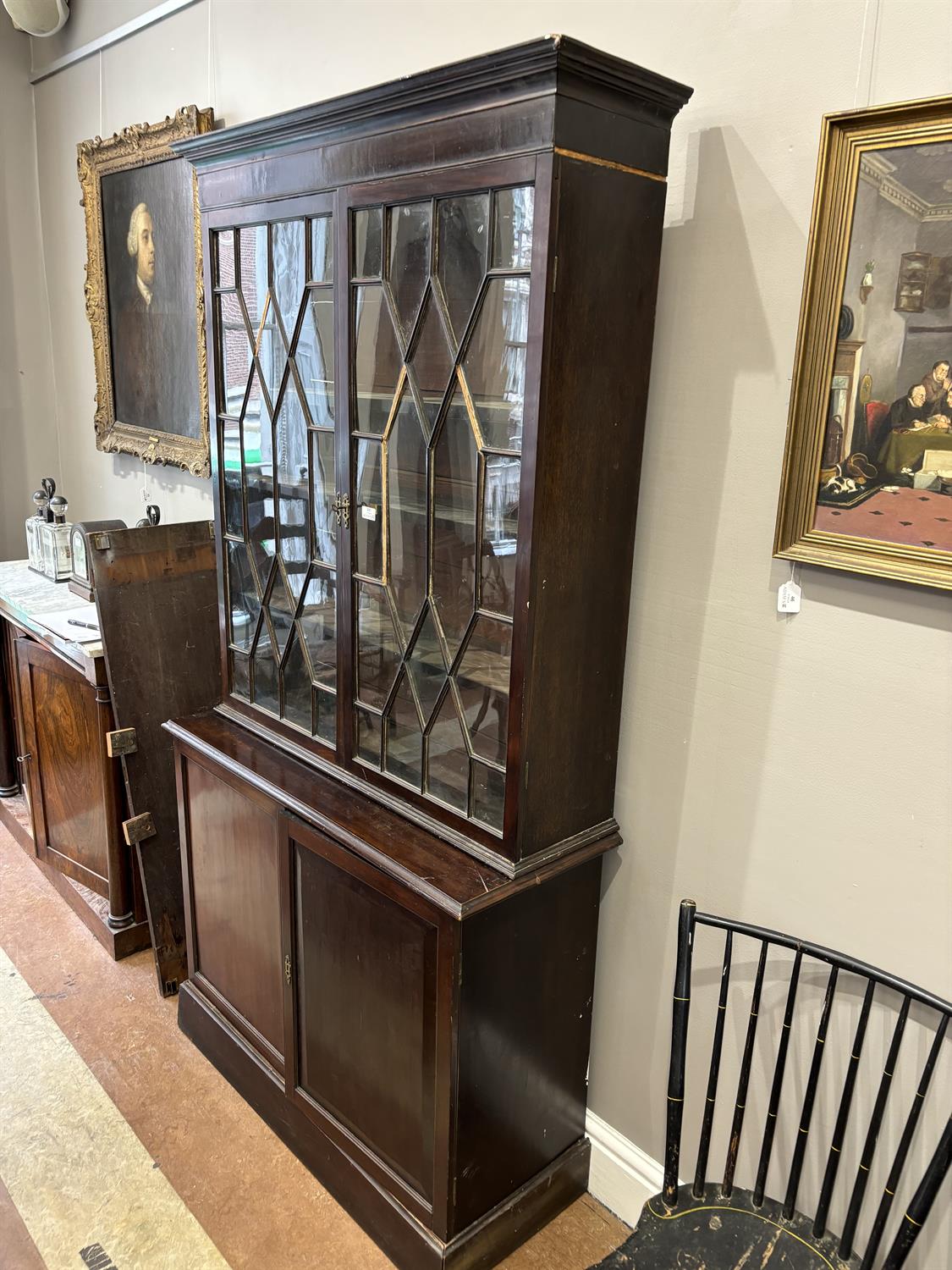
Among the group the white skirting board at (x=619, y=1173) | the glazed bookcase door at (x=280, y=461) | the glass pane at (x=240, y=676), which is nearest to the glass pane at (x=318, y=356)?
the glazed bookcase door at (x=280, y=461)

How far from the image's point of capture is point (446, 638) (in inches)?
61.5

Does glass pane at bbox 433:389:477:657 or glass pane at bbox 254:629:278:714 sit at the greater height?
glass pane at bbox 433:389:477:657

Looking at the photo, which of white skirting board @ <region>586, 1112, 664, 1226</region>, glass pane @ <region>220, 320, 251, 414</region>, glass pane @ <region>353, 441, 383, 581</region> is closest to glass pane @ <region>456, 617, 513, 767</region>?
glass pane @ <region>353, 441, 383, 581</region>

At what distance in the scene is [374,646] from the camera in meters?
1.71

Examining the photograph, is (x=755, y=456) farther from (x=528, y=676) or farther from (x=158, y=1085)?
(x=158, y=1085)

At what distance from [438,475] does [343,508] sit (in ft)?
0.81

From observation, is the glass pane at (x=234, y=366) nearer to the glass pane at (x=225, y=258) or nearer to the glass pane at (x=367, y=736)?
the glass pane at (x=225, y=258)

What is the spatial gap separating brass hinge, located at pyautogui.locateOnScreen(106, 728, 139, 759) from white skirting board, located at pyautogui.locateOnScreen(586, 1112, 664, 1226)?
140 centimetres

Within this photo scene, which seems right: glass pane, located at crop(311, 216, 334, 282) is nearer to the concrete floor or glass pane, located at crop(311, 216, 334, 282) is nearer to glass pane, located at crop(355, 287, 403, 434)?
glass pane, located at crop(355, 287, 403, 434)

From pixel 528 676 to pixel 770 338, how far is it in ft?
2.07

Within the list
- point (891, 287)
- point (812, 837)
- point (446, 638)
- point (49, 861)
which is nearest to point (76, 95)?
point (49, 861)

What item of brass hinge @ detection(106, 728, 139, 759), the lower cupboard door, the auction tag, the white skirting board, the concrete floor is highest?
the auction tag

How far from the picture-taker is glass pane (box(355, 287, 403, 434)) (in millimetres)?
1547

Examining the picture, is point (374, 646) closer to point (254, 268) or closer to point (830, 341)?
point (254, 268)
